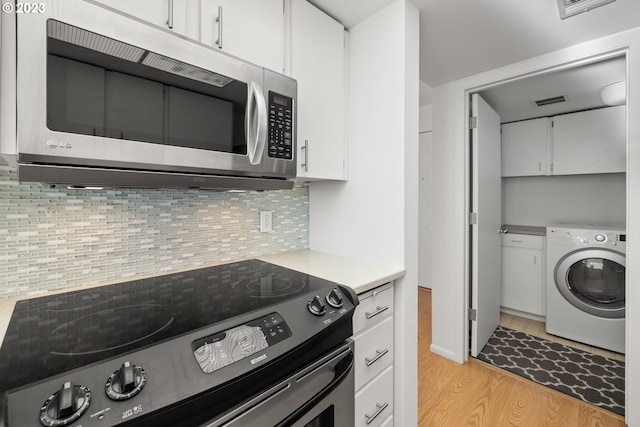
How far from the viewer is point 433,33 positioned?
5.54ft


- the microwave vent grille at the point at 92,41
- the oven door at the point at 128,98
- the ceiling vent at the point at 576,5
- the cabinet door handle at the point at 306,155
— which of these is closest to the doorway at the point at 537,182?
the ceiling vent at the point at 576,5

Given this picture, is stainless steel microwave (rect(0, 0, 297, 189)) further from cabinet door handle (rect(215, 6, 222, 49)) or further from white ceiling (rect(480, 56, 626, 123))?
white ceiling (rect(480, 56, 626, 123))

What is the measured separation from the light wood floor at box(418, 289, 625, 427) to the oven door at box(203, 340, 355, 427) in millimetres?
1050

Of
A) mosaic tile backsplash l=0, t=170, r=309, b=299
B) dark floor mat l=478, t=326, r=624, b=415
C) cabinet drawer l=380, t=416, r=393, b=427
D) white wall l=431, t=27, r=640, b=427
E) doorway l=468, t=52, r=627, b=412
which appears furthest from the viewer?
doorway l=468, t=52, r=627, b=412

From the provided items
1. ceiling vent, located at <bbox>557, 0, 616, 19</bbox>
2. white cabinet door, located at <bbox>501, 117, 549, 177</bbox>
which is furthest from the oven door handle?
white cabinet door, located at <bbox>501, 117, 549, 177</bbox>

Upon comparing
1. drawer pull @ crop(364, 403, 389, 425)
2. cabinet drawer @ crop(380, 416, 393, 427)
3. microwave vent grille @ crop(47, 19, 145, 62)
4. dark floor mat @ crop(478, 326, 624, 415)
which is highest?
microwave vent grille @ crop(47, 19, 145, 62)

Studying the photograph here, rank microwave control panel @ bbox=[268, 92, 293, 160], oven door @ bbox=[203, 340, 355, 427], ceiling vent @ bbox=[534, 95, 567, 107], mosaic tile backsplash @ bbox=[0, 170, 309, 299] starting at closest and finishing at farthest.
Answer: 1. oven door @ bbox=[203, 340, 355, 427]
2. mosaic tile backsplash @ bbox=[0, 170, 309, 299]
3. microwave control panel @ bbox=[268, 92, 293, 160]
4. ceiling vent @ bbox=[534, 95, 567, 107]

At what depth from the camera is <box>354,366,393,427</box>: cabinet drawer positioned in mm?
1187

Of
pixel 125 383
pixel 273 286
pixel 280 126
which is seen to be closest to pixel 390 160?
pixel 280 126

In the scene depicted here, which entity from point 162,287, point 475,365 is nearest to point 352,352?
point 162,287

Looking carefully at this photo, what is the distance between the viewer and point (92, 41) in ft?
2.51

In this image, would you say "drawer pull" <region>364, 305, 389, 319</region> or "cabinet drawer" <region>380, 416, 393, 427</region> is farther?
"cabinet drawer" <region>380, 416, 393, 427</region>

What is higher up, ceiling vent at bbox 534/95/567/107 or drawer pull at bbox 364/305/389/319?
ceiling vent at bbox 534/95/567/107

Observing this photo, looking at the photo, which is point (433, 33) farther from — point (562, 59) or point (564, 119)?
point (564, 119)
